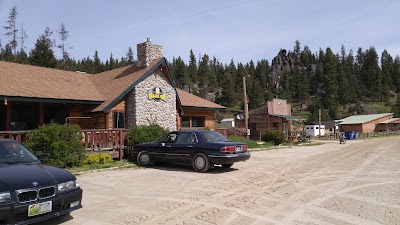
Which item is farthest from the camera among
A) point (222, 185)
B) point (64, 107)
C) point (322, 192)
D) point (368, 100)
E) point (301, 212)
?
point (368, 100)

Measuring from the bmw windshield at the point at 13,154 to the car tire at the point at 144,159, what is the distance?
21.9ft

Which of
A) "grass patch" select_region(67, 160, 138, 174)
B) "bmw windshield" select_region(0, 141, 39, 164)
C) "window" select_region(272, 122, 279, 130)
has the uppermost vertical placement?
"window" select_region(272, 122, 279, 130)

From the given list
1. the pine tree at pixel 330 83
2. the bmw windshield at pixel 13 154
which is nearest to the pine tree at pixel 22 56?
the bmw windshield at pixel 13 154

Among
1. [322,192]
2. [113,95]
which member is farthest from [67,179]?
[113,95]

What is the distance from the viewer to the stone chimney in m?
21.5

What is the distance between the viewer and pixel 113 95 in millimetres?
19531

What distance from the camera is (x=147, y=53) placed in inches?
845

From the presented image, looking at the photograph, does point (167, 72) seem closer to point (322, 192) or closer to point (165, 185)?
point (165, 185)

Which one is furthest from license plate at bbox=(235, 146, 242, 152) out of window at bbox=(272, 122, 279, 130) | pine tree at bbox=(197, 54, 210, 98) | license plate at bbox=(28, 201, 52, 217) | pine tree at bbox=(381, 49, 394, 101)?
pine tree at bbox=(381, 49, 394, 101)

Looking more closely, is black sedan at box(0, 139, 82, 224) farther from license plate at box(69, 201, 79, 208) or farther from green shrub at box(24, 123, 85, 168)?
green shrub at box(24, 123, 85, 168)

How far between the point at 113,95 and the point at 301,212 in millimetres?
15238

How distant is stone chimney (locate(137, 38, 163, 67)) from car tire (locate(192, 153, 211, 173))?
11023 mm

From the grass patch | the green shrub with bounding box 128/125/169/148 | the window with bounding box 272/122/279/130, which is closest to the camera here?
the grass patch

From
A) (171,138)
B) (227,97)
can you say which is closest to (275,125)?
(171,138)
